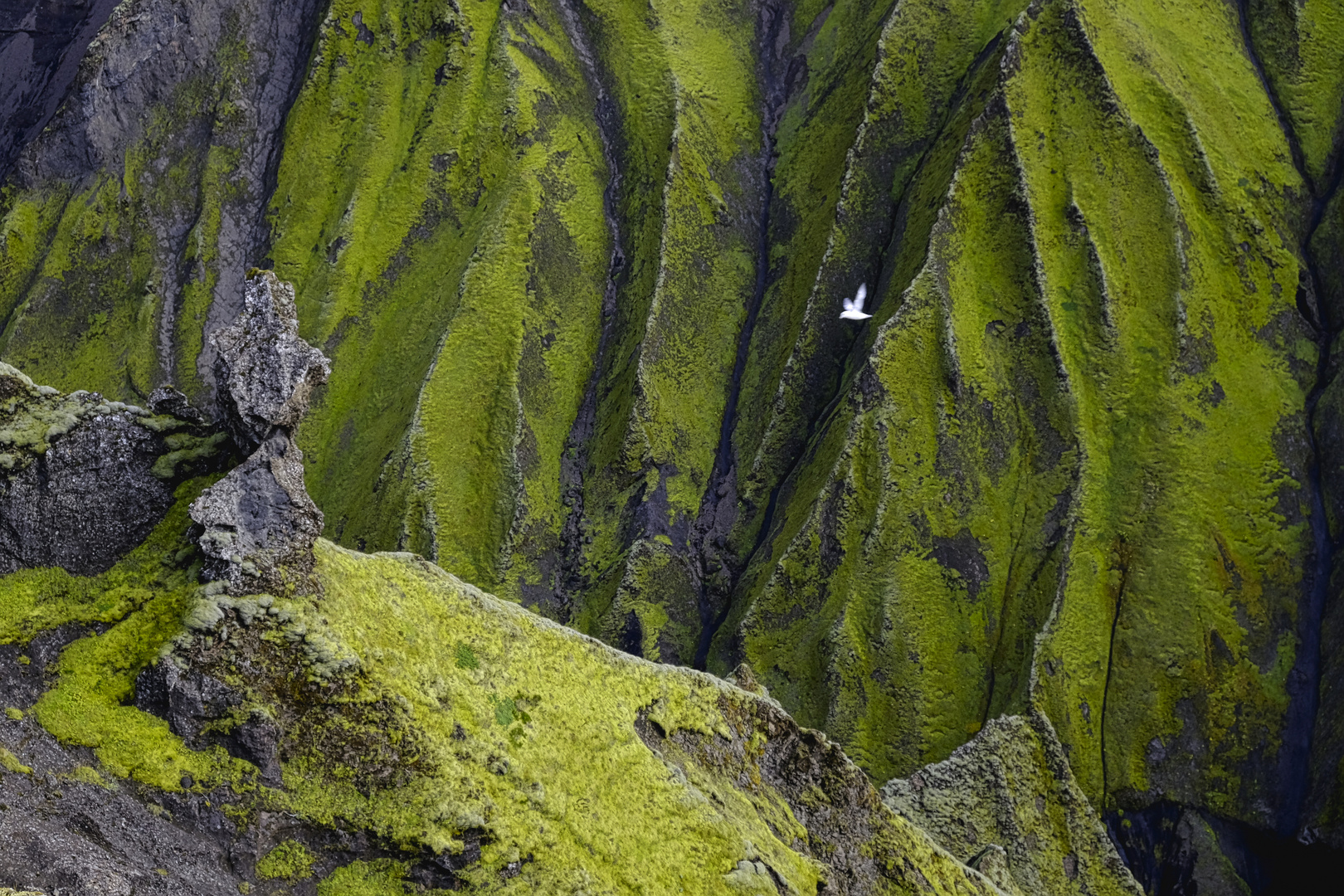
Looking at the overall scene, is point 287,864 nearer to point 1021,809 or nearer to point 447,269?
point 1021,809

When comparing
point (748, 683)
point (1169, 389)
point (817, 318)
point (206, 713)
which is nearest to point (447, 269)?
point (817, 318)

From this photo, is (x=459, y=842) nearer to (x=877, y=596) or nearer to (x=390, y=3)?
(x=877, y=596)

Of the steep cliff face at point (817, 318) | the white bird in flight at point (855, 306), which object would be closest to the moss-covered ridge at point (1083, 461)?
the steep cliff face at point (817, 318)

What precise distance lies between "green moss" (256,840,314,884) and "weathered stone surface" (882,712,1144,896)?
123 feet

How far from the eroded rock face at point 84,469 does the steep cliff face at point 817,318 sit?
5190 centimetres

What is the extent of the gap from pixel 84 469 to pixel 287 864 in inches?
385

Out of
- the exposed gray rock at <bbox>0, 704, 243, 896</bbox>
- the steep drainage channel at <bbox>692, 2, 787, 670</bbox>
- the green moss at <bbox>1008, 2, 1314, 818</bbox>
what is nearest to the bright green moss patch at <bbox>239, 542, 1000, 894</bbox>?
the exposed gray rock at <bbox>0, 704, 243, 896</bbox>

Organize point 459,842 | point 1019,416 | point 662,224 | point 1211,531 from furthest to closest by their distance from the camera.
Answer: point 662,224 → point 1019,416 → point 1211,531 → point 459,842

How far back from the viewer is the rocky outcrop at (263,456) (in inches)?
865

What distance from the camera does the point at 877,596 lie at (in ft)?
235

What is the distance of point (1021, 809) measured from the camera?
59.5 m

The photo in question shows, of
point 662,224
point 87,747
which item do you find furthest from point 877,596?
point 87,747

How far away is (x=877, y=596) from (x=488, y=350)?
3533 centimetres

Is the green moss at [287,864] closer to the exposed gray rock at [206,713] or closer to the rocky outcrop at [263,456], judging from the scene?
the exposed gray rock at [206,713]
